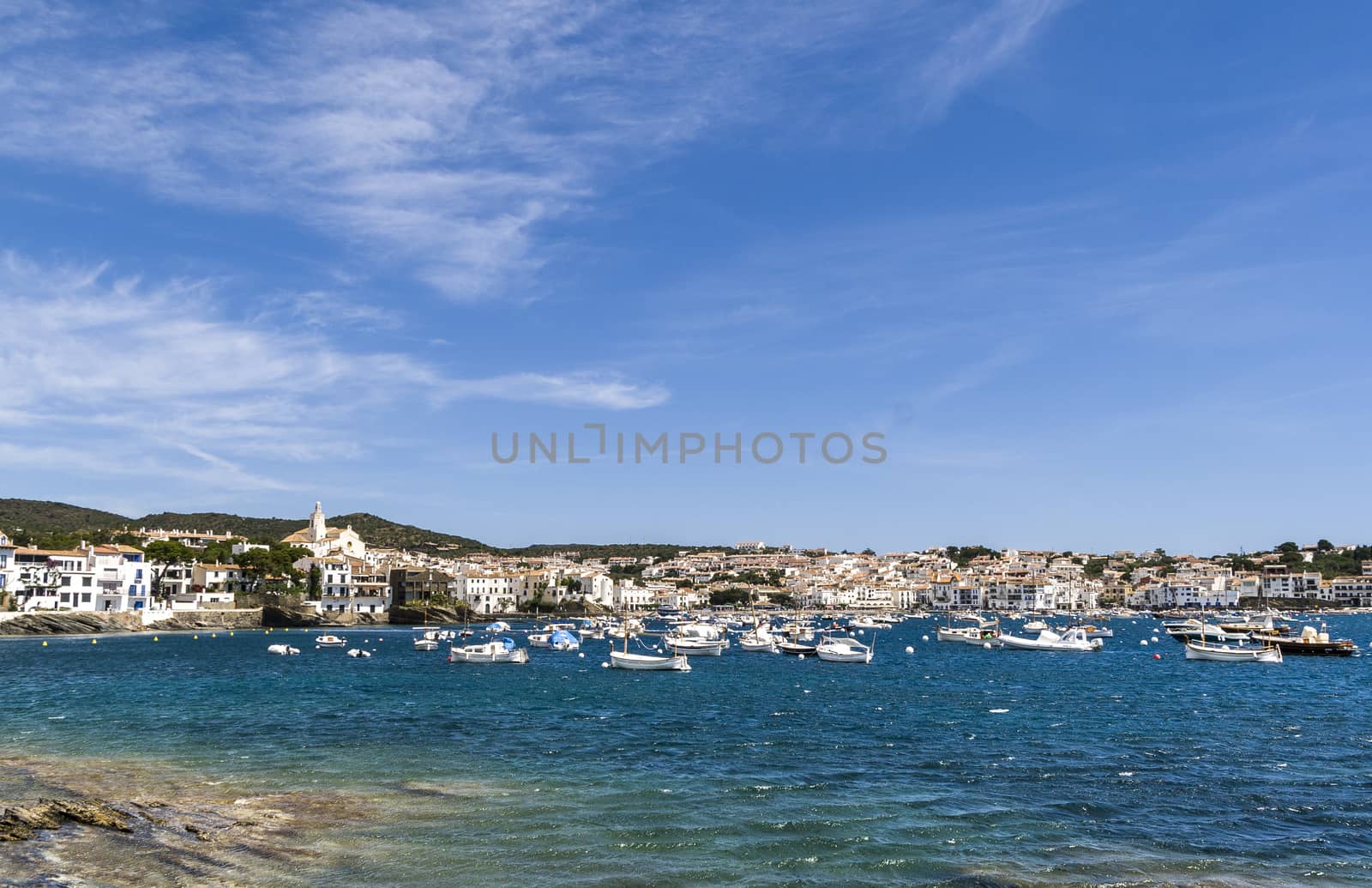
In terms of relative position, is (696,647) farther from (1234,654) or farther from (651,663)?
(1234,654)

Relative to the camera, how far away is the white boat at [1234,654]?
70938 mm

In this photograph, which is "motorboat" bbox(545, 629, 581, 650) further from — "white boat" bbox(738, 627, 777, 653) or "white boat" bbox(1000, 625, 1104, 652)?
"white boat" bbox(1000, 625, 1104, 652)

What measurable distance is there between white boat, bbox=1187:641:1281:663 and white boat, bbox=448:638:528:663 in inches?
2005

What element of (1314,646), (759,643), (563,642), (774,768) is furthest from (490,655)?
(1314,646)

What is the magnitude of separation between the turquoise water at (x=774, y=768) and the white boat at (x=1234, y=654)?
15737 millimetres

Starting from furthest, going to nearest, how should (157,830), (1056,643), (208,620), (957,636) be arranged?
(208,620)
(957,636)
(1056,643)
(157,830)

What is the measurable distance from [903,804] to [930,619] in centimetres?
16768

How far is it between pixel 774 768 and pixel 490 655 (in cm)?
4941

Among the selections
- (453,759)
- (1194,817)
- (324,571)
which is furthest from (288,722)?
(324,571)

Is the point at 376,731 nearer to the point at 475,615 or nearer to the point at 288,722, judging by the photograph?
the point at 288,722

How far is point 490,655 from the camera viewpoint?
72000 millimetres

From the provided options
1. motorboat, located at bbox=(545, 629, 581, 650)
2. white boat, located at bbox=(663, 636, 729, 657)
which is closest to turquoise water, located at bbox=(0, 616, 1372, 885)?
white boat, located at bbox=(663, 636, 729, 657)

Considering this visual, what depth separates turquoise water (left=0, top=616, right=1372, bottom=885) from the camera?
55.9 feet

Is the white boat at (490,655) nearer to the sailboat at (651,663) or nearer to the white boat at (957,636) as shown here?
Result: the sailboat at (651,663)
